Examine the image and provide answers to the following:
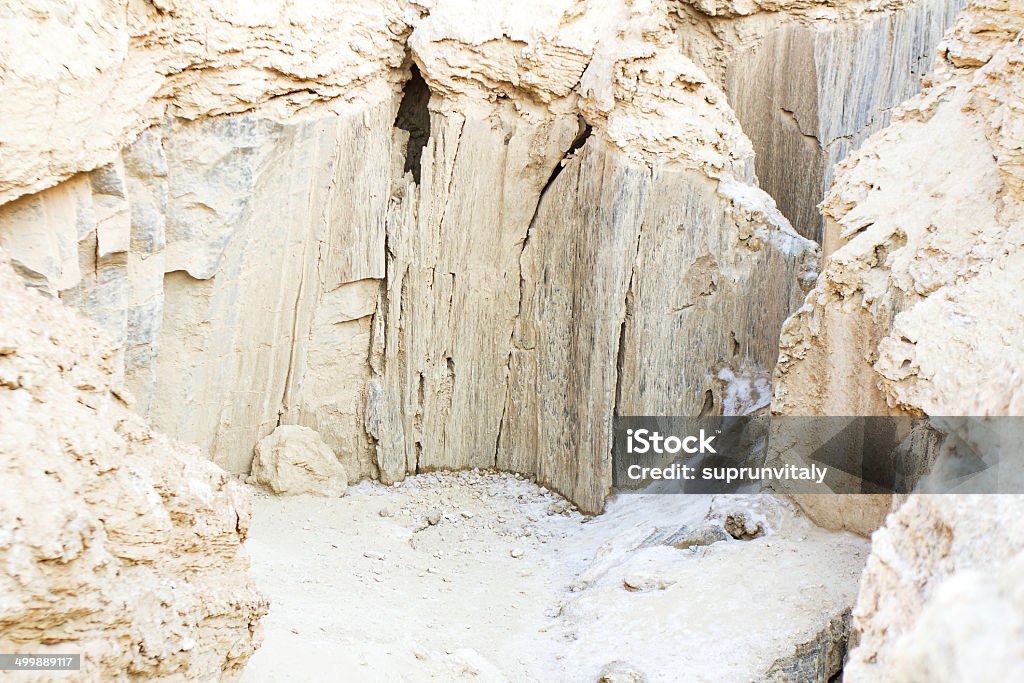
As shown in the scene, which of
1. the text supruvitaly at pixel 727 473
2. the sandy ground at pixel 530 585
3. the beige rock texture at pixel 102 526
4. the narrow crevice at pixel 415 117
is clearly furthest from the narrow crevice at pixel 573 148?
the beige rock texture at pixel 102 526

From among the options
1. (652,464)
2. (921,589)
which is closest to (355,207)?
(652,464)

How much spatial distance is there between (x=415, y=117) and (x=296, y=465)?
2725 millimetres

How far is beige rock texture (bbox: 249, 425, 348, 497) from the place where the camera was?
21.7 feet

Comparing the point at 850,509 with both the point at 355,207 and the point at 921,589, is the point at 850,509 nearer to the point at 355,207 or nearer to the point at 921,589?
the point at 921,589

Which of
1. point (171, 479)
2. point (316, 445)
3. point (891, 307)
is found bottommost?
point (316, 445)

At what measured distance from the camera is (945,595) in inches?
63.8

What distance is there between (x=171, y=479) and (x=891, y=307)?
336cm

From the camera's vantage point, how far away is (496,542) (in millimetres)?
6371

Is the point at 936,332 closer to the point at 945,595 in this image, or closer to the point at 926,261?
the point at 926,261

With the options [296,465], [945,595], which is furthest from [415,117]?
[945,595]

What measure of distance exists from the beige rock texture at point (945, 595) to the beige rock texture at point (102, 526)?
7.12 ft

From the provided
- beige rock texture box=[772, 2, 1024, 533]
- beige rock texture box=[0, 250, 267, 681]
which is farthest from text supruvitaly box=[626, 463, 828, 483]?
beige rock texture box=[0, 250, 267, 681]

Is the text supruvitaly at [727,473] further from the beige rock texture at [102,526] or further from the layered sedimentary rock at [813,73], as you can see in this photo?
the beige rock texture at [102,526]

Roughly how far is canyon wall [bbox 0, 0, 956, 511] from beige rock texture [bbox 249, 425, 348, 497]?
0.13 m
